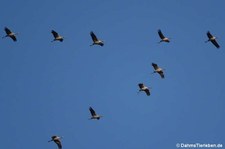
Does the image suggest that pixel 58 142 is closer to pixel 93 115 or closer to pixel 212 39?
pixel 93 115

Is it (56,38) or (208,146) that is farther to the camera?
(208,146)

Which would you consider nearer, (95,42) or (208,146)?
(95,42)

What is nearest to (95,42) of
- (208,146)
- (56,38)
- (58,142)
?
(56,38)

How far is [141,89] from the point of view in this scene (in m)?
150

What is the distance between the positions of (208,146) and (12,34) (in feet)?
117

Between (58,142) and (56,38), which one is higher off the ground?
(56,38)

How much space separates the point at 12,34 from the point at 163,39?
2049 centimetres

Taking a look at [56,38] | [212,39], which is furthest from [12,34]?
[212,39]

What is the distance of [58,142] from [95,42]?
49.1 feet

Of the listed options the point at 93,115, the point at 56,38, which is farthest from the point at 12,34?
the point at 93,115

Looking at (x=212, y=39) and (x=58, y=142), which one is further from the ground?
(x=212, y=39)

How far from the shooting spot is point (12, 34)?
148 meters

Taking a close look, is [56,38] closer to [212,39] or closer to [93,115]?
[93,115]

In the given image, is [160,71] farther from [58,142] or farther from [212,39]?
[58,142]
